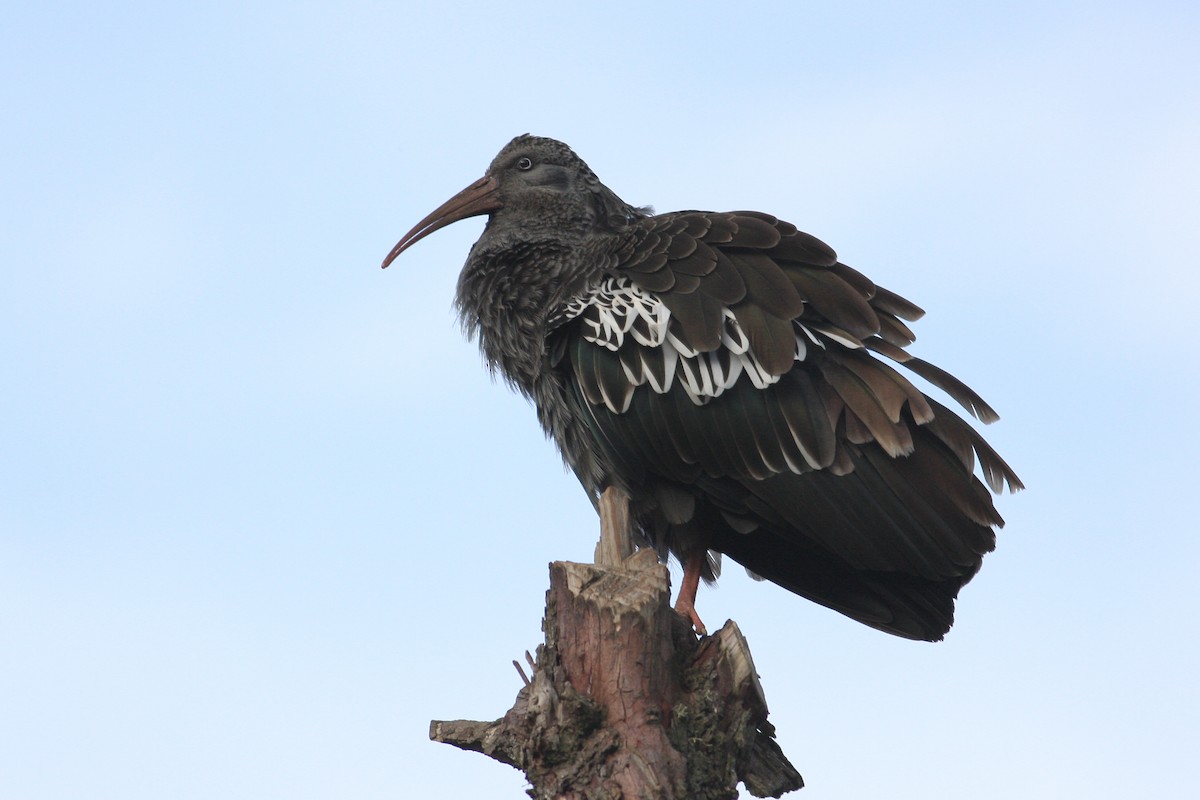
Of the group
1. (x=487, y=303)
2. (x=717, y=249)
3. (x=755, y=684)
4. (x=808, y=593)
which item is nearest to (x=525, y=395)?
(x=487, y=303)

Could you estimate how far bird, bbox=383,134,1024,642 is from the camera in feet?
24.5

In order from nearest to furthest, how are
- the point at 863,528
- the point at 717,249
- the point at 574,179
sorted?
1. the point at 863,528
2. the point at 717,249
3. the point at 574,179

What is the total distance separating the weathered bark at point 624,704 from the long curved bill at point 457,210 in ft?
12.7

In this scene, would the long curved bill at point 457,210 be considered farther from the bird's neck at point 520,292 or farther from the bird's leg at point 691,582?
the bird's leg at point 691,582

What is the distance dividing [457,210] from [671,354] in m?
2.49

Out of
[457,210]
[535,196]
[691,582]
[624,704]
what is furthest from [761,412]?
[457,210]

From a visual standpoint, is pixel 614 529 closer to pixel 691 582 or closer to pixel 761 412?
pixel 691 582

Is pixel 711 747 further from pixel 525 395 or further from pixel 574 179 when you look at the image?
pixel 574 179

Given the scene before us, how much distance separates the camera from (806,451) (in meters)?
7.46

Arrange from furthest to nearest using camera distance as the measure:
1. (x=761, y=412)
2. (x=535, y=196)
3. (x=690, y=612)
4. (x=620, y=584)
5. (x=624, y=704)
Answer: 1. (x=535, y=196)
2. (x=690, y=612)
3. (x=761, y=412)
4. (x=620, y=584)
5. (x=624, y=704)

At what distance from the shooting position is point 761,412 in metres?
7.55

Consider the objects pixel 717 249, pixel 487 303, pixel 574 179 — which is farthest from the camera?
pixel 574 179

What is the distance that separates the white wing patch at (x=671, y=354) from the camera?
7578 mm

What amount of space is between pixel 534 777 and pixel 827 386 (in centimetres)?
283
